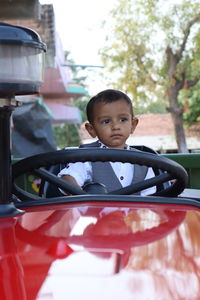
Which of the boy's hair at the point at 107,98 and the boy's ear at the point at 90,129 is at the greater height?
the boy's hair at the point at 107,98

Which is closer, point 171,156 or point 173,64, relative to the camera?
point 171,156

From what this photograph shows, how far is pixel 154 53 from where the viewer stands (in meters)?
15.5

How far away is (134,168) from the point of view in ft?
6.83

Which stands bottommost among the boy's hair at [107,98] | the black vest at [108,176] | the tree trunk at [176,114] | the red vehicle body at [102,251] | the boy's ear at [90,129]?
the tree trunk at [176,114]

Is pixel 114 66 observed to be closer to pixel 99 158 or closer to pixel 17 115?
pixel 17 115

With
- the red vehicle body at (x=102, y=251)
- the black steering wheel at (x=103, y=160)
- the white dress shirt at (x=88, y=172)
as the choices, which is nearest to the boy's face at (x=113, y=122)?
the white dress shirt at (x=88, y=172)

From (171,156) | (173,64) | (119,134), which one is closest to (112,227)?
(119,134)

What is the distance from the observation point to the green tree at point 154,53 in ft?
48.6

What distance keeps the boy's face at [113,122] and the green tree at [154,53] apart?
487 inches

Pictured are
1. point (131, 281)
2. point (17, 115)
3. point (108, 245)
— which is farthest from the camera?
point (17, 115)

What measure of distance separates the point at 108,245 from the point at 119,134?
3.92 feet

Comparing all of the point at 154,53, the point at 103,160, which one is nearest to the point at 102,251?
the point at 103,160

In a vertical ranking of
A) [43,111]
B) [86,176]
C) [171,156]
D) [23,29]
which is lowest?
[43,111]

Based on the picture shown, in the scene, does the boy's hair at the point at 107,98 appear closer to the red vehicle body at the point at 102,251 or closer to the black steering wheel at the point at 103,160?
the black steering wheel at the point at 103,160
